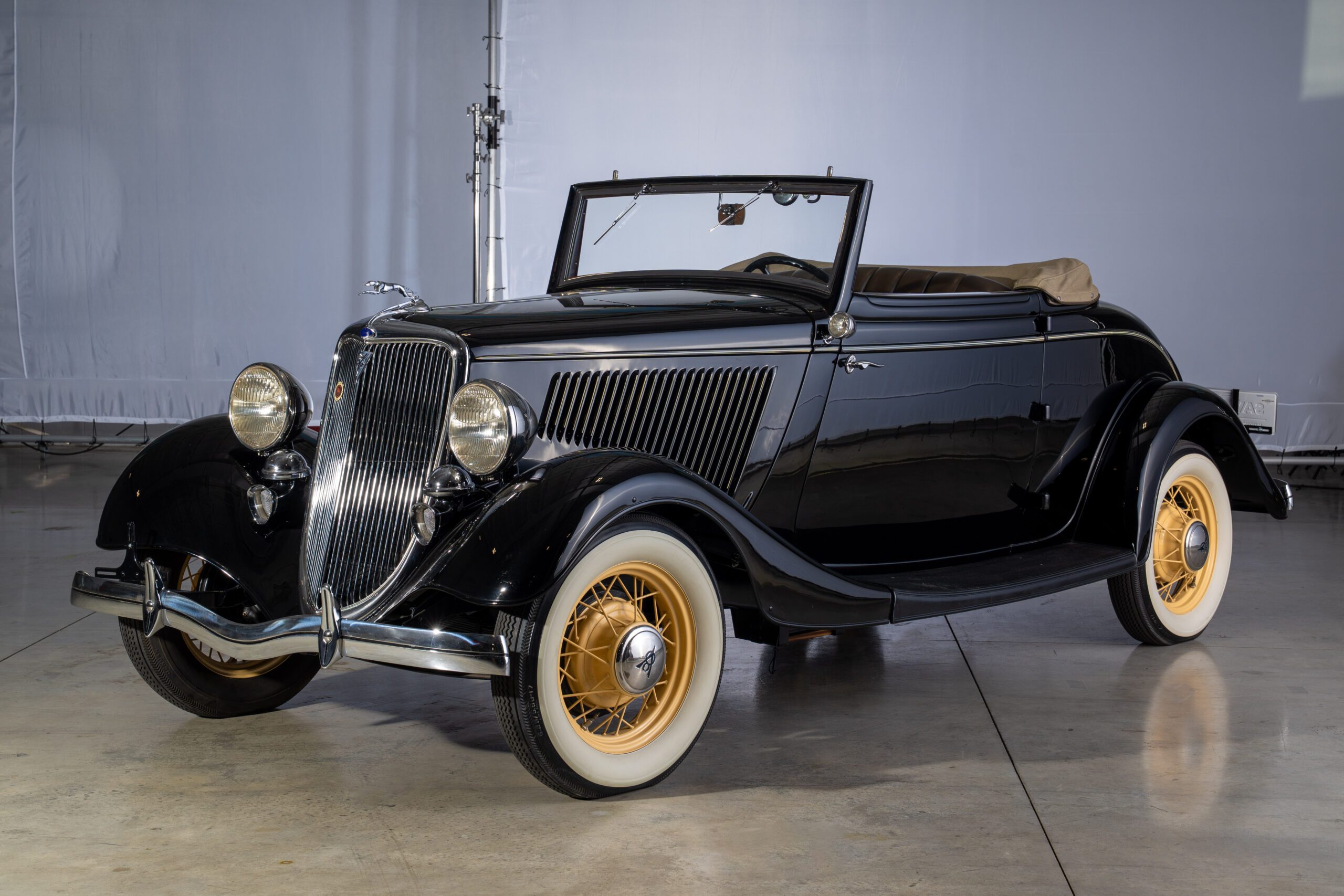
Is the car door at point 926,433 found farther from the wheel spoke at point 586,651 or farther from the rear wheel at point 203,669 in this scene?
the rear wheel at point 203,669

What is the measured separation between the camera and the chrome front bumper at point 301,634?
2.61m

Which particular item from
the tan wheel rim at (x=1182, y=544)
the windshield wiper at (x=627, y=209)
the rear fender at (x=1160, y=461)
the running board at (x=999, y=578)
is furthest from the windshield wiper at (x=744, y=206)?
the tan wheel rim at (x=1182, y=544)

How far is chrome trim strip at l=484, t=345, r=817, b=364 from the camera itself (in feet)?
9.93

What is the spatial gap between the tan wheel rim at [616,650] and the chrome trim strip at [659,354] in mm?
566

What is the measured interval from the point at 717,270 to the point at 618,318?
2.21 feet

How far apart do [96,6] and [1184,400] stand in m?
7.68

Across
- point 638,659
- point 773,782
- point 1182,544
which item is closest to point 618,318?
point 638,659

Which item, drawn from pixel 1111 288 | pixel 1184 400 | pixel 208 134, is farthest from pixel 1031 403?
pixel 208 134

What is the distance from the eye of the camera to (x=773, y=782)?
3016 millimetres

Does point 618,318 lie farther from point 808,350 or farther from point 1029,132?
point 1029,132

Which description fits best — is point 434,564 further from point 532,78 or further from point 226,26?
point 226,26

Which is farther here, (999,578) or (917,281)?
(917,281)

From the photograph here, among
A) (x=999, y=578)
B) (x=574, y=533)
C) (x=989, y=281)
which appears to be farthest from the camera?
(x=989, y=281)

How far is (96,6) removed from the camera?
8.75 m
